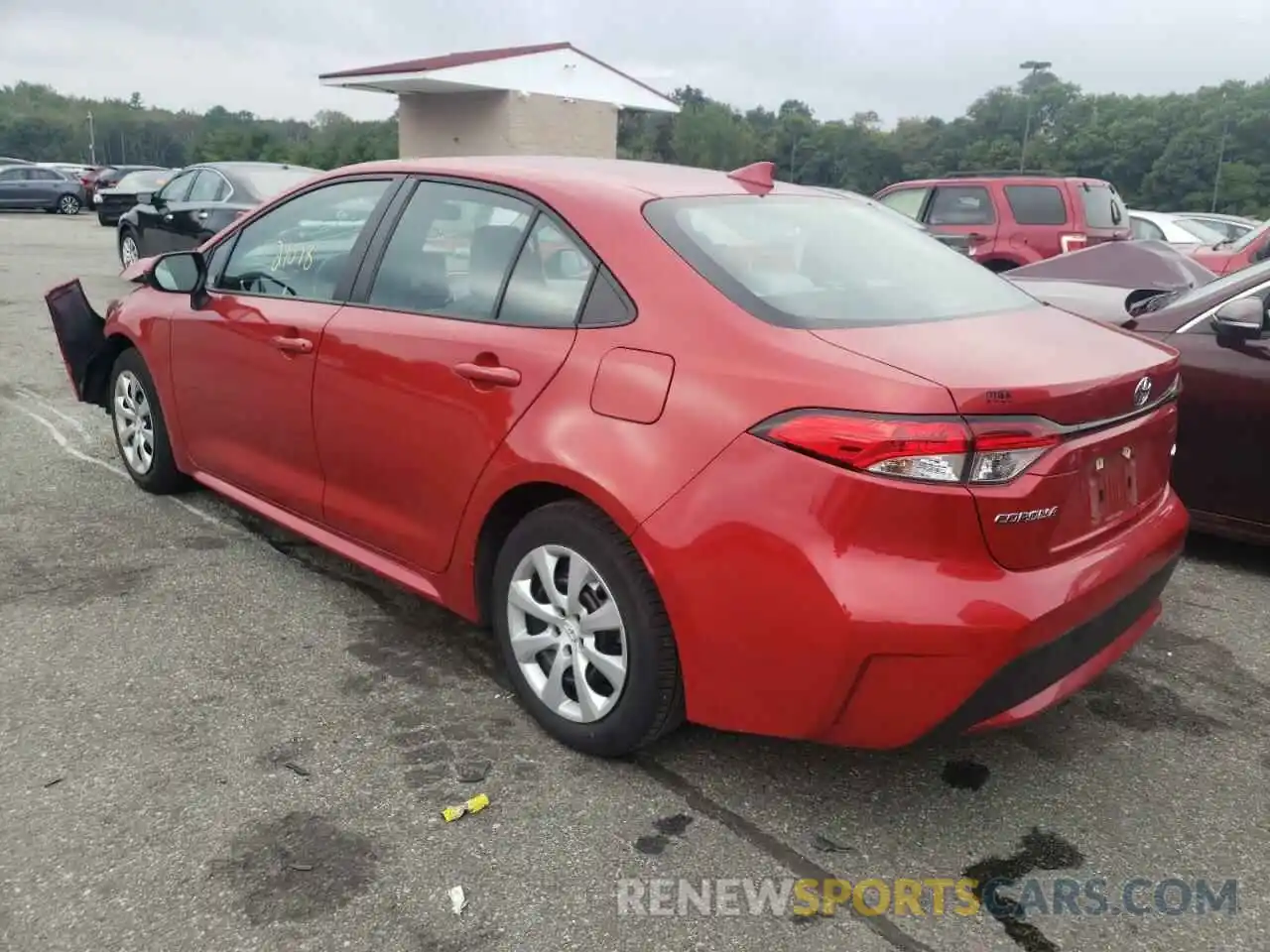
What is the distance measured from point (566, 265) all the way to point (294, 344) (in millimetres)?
1248

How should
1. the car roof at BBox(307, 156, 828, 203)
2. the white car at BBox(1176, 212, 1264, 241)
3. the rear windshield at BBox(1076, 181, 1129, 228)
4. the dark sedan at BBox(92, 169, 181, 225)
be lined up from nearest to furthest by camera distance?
the car roof at BBox(307, 156, 828, 203)
the rear windshield at BBox(1076, 181, 1129, 228)
the white car at BBox(1176, 212, 1264, 241)
the dark sedan at BBox(92, 169, 181, 225)

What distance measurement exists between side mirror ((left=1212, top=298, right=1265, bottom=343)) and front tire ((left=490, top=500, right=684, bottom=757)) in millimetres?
2977

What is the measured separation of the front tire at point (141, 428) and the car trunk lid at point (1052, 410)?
345 centimetres

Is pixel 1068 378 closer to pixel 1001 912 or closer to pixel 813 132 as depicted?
pixel 1001 912

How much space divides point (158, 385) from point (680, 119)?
4638cm

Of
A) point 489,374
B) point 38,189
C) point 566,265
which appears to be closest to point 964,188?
point 566,265

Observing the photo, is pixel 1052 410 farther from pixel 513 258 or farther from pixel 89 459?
pixel 89 459

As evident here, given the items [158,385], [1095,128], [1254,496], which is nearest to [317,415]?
[158,385]

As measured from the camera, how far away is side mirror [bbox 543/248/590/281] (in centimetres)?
296

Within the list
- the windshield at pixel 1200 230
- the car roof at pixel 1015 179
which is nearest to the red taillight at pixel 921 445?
the car roof at pixel 1015 179

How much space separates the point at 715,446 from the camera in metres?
2.51

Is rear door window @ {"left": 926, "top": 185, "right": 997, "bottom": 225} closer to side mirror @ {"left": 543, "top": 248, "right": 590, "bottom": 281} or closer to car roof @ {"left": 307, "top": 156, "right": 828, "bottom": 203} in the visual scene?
car roof @ {"left": 307, "top": 156, "right": 828, "bottom": 203}

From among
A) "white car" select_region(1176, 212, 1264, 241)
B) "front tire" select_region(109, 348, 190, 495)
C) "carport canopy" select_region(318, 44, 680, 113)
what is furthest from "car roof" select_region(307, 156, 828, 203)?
"carport canopy" select_region(318, 44, 680, 113)

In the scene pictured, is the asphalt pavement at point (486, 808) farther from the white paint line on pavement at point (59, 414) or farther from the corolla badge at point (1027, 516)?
the white paint line on pavement at point (59, 414)
